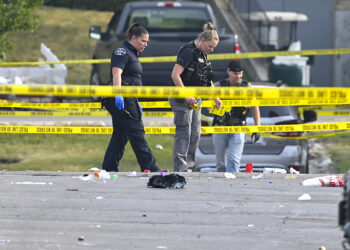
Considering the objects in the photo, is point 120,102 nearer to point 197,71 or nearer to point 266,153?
point 197,71

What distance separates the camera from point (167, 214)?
6.91 metres

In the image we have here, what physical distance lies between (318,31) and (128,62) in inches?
702

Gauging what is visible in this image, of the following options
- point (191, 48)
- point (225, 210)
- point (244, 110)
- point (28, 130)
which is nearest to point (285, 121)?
point (244, 110)

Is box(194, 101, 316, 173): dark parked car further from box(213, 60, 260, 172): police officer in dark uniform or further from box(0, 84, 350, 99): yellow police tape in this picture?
box(0, 84, 350, 99): yellow police tape

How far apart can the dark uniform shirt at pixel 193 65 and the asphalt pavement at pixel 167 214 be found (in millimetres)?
1493

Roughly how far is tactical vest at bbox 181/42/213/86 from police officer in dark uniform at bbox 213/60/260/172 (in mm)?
618

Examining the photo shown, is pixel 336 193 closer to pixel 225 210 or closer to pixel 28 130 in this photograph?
pixel 225 210

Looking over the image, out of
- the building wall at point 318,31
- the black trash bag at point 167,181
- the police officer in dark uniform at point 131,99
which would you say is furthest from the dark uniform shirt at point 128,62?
the building wall at point 318,31

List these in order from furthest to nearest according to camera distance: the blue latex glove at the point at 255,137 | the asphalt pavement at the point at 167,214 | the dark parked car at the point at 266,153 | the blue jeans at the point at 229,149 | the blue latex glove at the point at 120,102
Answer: the dark parked car at the point at 266,153 < the blue latex glove at the point at 255,137 < the blue jeans at the point at 229,149 < the blue latex glove at the point at 120,102 < the asphalt pavement at the point at 167,214

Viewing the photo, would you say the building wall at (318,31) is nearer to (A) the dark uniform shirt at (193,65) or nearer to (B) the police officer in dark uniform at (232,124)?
(B) the police officer in dark uniform at (232,124)

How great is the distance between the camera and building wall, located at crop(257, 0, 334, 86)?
26531 millimetres

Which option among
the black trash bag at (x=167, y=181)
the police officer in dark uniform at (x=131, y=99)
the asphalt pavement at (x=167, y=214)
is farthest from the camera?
the police officer in dark uniform at (x=131, y=99)

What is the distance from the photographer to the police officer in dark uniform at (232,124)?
10461mm

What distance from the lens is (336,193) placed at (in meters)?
7.80
